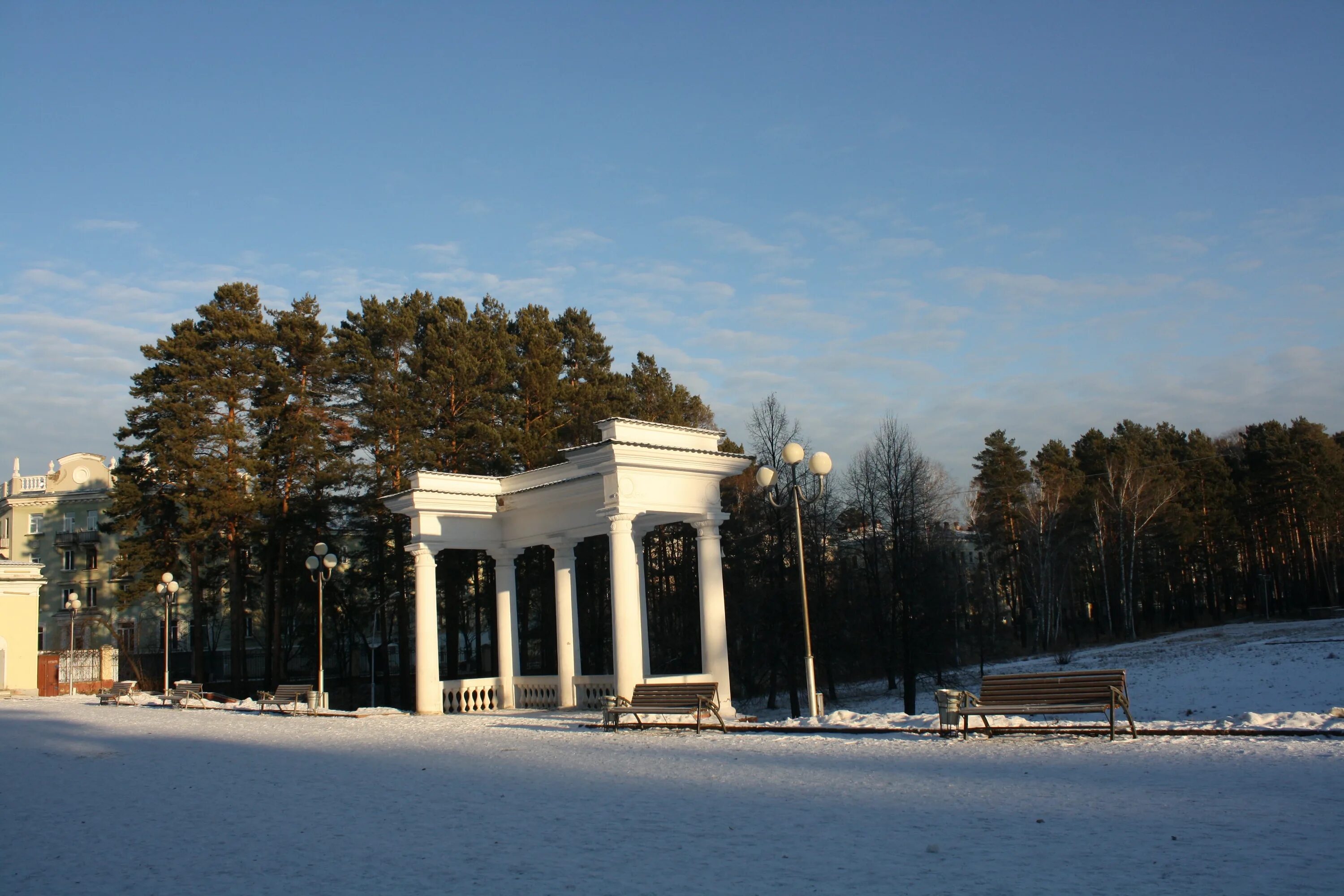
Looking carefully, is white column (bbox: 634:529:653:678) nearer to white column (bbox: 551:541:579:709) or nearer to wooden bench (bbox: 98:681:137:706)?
white column (bbox: 551:541:579:709)

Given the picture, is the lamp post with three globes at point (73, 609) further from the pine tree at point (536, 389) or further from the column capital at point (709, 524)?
the column capital at point (709, 524)

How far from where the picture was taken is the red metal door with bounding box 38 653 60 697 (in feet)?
145

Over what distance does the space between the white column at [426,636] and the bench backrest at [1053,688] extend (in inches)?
576

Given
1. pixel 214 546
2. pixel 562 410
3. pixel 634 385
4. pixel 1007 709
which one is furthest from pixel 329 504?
pixel 1007 709

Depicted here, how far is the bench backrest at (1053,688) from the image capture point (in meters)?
12.4

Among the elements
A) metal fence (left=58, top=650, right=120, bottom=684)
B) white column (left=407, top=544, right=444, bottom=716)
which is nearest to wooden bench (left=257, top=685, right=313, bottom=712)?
white column (left=407, top=544, right=444, bottom=716)

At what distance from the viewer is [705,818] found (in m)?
8.70

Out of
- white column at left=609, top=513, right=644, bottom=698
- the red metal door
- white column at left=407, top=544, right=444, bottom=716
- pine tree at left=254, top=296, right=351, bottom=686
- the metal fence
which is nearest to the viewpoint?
white column at left=609, top=513, right=644, bottom=698

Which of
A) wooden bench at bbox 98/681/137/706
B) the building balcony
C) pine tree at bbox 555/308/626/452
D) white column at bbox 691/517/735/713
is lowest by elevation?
wooden bench at bbox 98/681/137/706

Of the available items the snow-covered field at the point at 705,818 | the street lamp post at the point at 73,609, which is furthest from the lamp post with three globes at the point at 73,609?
the snow-covered field at the point at 705,818

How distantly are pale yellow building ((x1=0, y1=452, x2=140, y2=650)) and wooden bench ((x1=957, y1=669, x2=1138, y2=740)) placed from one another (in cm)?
6316

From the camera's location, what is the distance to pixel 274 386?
1628 inches

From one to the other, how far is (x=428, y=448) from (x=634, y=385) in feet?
32.7

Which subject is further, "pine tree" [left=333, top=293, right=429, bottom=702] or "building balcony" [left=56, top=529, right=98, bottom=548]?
"building balcony" [left=56, top=529, right=98, bottom=548]
